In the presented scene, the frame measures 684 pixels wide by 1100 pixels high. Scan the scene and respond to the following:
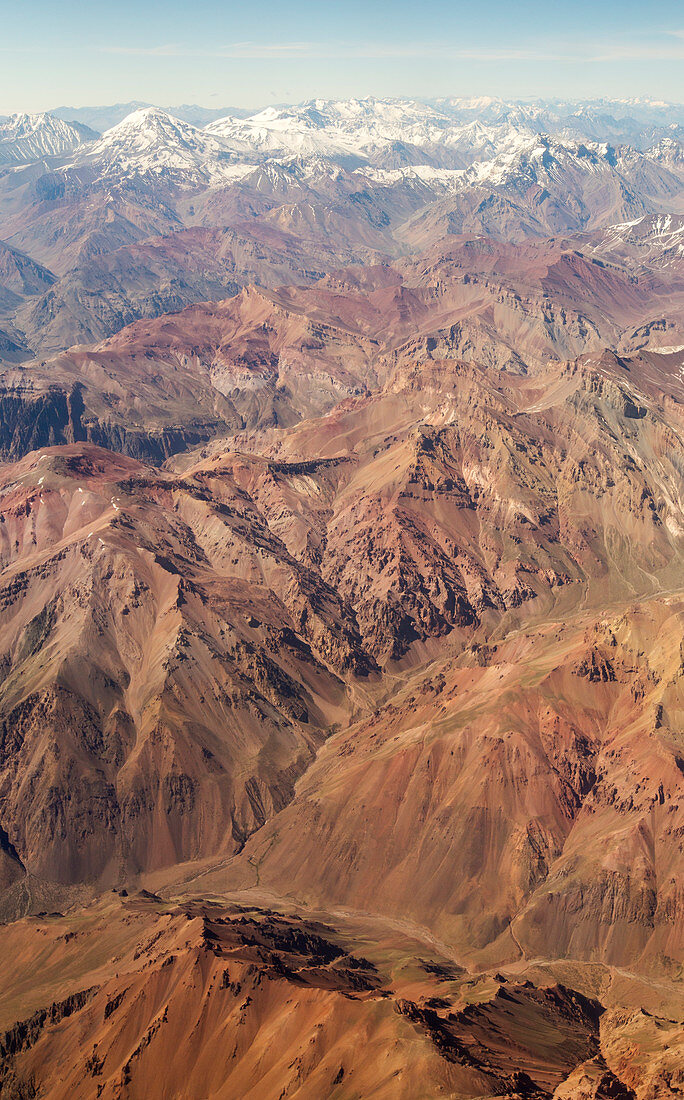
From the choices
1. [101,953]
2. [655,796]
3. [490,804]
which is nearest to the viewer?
[101,953]

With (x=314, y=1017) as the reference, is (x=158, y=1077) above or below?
below

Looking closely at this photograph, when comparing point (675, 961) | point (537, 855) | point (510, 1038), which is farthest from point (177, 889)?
point (675, 961)

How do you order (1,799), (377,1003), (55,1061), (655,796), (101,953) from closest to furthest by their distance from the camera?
(377,1003) < (55,1061) < (101,953) < (655,796) < (1,799)

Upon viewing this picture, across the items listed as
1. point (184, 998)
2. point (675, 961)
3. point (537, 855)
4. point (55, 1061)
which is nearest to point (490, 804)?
point (537, 855)

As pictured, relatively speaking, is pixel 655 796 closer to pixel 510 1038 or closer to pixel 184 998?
pixel 510 1038

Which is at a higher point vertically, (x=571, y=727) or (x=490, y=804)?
(x=571, y=727)

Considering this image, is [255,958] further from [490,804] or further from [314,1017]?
[490,804]

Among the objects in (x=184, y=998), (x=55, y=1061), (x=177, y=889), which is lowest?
(x=177, y=889)

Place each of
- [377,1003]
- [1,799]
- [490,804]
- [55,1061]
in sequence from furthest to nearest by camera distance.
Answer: [1,799] → [490,804] → [55,1061] → [377,1003]

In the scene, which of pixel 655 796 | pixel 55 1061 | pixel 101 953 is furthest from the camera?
pixel 655 796

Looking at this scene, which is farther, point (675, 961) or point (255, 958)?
point (675, 961)
